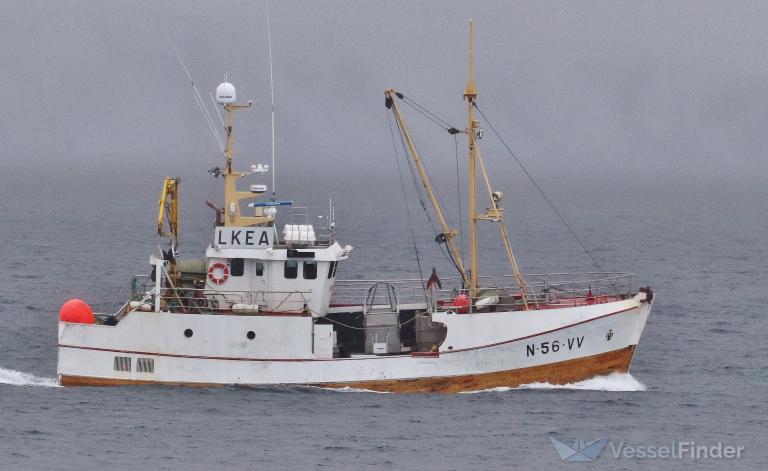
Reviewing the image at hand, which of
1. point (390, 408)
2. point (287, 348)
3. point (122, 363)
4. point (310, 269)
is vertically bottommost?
point (390, 408)

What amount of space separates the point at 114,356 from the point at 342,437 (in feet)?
26.7

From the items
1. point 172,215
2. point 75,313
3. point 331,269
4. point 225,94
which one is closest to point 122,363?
point 75,313

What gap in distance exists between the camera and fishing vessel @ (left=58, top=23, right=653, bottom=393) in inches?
1633

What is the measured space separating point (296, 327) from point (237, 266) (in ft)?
8.93

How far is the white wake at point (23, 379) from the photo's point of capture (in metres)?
43.3

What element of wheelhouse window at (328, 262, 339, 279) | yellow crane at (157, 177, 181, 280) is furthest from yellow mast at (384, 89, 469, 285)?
yellow crane at (157, 177, 181, 280)

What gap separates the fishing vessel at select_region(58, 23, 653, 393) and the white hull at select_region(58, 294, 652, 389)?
0.10 feet

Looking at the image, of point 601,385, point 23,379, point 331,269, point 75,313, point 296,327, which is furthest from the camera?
point 23,379

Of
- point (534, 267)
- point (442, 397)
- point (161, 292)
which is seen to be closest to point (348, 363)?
point (442, 397)

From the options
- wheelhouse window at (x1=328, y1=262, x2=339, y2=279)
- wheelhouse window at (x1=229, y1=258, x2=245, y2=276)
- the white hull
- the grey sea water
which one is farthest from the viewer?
wheelhouse window at (x1=328, y1=262, x2=339, y2=279)

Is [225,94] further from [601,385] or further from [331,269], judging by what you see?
[601,385]

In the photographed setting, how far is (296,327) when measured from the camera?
136 ft

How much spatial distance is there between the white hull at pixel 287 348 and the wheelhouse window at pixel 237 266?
1.67 meters

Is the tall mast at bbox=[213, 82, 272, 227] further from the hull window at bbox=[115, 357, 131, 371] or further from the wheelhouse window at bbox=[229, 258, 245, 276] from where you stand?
the hull window at bbox=[115, 357, 131, 371]
